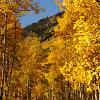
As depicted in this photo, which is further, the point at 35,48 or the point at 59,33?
the point at 35,48

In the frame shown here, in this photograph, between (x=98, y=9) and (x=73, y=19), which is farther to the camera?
(x=73, y=19)

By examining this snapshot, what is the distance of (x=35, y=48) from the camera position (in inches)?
2196

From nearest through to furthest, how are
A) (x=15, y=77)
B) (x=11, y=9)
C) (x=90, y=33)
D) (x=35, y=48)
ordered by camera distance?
1. (x=90, y=33)
2. (x=11, y=9)
3. (x=15, y=77)
4. (x=35, y=48)

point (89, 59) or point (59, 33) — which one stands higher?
point (59, 33)

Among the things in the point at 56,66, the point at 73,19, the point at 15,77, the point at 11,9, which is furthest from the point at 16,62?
the point at 11,9

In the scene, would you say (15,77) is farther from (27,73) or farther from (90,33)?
(90,33)

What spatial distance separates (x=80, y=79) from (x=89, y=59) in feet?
3.98

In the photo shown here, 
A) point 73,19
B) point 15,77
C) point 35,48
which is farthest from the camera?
point 35,48

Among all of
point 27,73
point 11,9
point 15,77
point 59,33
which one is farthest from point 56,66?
point 11,9

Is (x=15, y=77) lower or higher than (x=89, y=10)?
lower

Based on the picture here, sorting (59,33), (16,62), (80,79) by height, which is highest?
(59,33)

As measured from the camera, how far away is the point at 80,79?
19828 millimetres

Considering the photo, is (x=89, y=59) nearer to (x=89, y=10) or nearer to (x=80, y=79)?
(x=80, y=79)

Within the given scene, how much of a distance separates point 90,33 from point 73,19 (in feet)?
35.2
